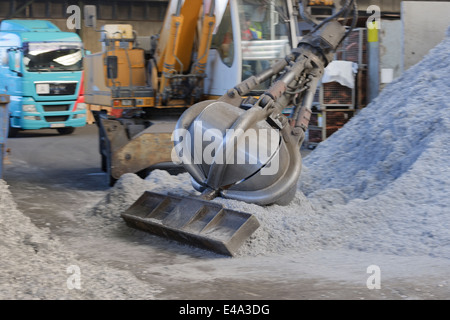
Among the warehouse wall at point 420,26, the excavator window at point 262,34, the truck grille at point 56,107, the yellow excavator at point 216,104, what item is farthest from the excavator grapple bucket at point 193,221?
the truck grille at point 56,107

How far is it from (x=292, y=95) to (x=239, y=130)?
46.4 inches

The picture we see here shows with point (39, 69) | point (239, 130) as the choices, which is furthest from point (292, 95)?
point (39, 69)

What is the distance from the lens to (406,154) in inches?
326

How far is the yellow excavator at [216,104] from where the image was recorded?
22.5 ft

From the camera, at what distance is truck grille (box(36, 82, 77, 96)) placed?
1752 centimetres

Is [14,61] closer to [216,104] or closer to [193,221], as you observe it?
[216,104]

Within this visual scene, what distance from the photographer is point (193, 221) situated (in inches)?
260

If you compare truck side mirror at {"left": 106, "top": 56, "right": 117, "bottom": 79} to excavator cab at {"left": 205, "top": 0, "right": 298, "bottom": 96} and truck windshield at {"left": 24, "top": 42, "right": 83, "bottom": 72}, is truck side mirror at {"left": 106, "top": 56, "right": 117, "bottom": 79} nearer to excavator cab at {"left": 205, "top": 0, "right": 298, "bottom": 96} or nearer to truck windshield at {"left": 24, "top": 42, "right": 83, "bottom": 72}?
excavator cab at {"left": 205, "top": 0, "right": 298, "bottom": 96}

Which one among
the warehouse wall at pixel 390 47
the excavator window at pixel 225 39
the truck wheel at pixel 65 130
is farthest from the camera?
the truck wheel at pixel 65 130

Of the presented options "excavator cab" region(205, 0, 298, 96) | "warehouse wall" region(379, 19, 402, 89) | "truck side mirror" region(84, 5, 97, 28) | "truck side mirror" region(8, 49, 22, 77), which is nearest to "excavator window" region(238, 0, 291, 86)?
"excavator cab" region(205, 0, 298, 96)

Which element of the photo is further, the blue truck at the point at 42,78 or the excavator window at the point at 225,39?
the blue truck at the point at 42,78

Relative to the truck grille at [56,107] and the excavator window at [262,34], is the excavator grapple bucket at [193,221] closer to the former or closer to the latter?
the excavator window at [262,34]

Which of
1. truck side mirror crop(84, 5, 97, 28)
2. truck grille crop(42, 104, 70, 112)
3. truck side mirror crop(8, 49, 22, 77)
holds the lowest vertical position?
truck grille crop(42, 104, 70, 112)
